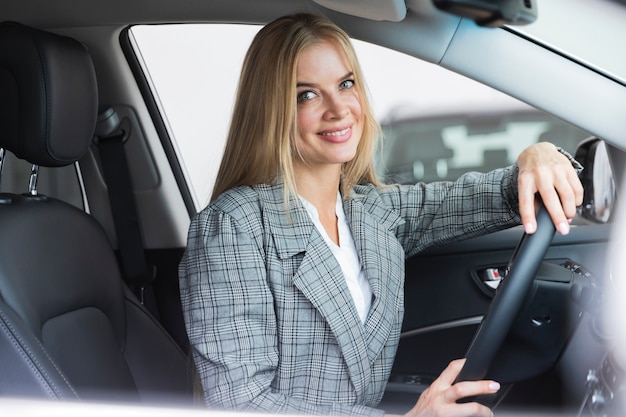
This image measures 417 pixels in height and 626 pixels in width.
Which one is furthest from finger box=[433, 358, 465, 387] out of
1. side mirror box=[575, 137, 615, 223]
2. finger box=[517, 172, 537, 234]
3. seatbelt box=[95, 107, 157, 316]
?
seatbelt box=[95, 107, 157, 316]

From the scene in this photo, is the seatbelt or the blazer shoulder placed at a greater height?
the blazer shoulder

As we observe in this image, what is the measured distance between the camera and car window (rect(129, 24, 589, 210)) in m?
1.96

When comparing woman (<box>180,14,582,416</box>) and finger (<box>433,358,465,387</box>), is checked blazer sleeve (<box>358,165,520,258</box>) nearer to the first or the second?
woman (<box>180,14,582,416</box>)

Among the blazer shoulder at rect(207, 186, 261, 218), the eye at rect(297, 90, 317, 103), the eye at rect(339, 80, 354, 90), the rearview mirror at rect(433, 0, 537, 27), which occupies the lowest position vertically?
the blazer shoulder at rect(207, 186, 261, 218)

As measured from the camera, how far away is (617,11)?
119 centimetres

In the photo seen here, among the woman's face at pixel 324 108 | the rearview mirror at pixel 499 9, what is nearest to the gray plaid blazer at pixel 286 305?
the woman's face at pixel 324 108

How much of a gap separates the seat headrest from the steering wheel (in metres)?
0.90

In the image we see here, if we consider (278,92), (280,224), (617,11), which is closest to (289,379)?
(280,224)

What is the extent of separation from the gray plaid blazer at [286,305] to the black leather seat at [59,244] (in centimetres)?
24

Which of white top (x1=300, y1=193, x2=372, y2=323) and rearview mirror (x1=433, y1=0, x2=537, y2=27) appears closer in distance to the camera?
rearview mirror (x1=433, y1=0, x2=537, y2=27)

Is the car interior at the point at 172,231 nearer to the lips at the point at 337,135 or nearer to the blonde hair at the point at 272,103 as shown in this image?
the blonde hair at the point at 272,103

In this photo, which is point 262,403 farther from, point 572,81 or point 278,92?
point 572,81

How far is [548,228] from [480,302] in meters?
0.88

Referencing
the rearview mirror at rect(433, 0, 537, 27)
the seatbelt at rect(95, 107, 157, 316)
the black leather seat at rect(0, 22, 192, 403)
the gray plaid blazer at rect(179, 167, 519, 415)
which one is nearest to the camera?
the rearview mirror at rect(433, 0, 537, 27)
